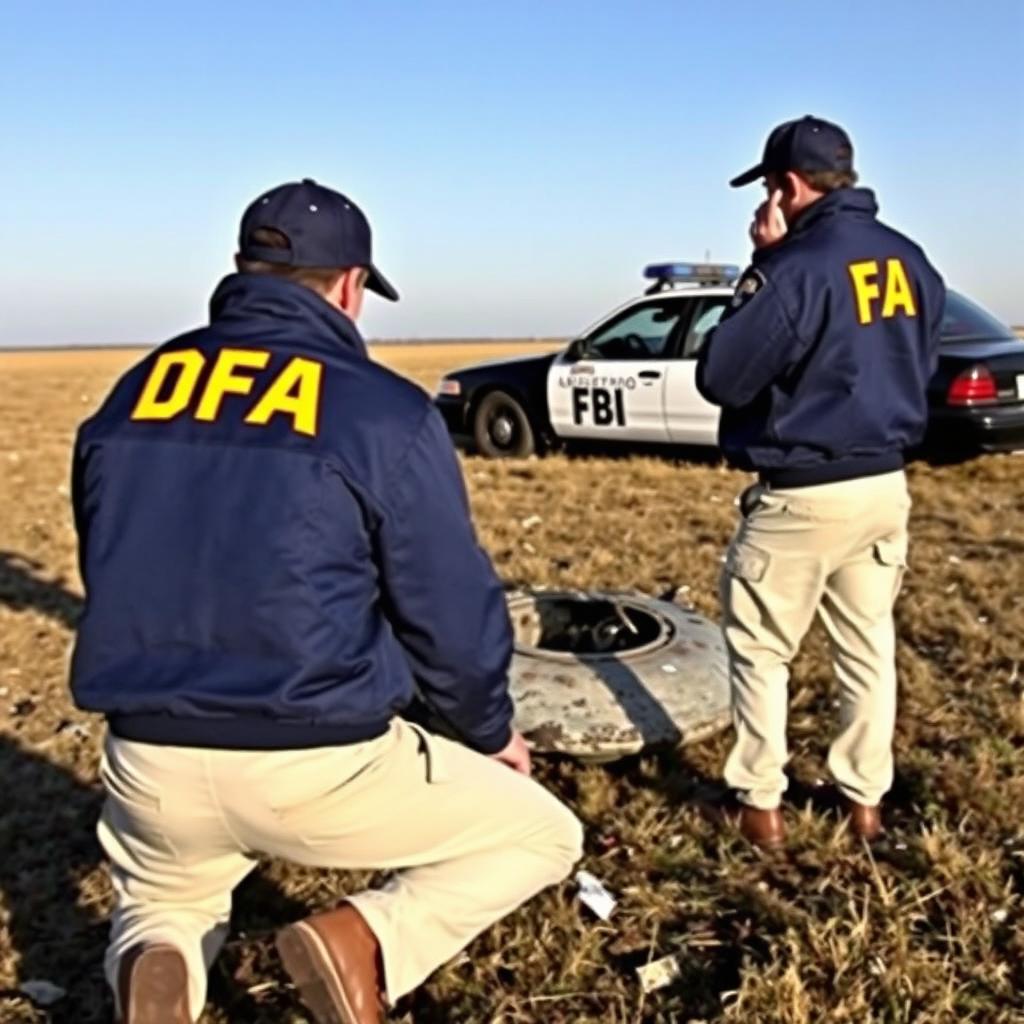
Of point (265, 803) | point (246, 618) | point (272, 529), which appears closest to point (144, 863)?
point (265, 803)

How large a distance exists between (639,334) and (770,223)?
7.60 m

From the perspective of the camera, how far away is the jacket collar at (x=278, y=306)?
7.41ft

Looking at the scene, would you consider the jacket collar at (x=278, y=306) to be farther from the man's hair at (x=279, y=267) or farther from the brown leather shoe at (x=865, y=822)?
the brown leather shoe at (x=865, y=822)

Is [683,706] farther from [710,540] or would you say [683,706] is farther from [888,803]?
[710,540]

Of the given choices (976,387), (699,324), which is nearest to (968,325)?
(976,387)

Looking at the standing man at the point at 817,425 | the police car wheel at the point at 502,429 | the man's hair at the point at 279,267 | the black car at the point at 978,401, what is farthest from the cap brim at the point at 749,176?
the police car wheel at the point at 502,429

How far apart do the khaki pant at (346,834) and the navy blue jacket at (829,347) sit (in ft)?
3.79

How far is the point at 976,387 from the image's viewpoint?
30.3 feet

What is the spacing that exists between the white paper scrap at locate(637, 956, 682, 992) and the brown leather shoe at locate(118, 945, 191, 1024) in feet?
3.66

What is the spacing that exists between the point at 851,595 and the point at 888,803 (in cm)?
87

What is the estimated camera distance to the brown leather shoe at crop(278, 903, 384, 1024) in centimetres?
236

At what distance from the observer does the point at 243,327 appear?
225 centimetres

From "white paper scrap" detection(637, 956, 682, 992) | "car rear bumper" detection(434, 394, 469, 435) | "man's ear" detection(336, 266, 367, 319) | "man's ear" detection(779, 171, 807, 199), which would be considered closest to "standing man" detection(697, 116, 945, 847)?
"man's ear" detection(779, 171, 807, 199)

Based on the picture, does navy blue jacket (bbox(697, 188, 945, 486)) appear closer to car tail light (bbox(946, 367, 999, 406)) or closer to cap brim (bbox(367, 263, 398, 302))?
cap brim (bbox(367, 263, 398, 302))
